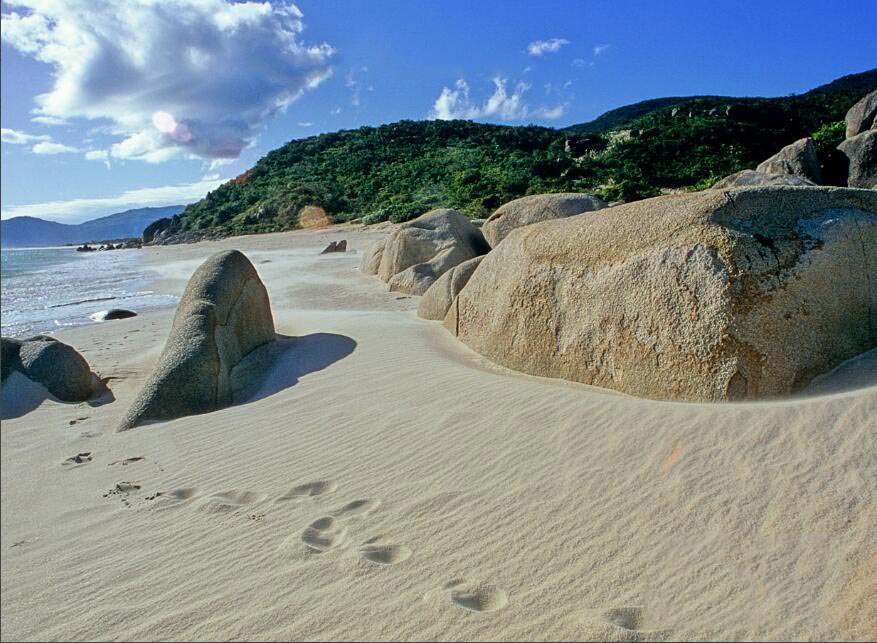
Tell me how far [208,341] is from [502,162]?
3967cm

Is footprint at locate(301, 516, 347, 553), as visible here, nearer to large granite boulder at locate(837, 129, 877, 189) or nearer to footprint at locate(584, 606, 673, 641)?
footprint at locate(584, 606, 673, 641)

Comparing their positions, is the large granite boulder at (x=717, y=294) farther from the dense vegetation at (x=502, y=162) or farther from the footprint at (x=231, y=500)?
the dense vegetation at (x=502, y=162)

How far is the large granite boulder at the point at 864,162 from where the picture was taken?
1848 centimetres

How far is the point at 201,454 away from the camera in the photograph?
4.56 m

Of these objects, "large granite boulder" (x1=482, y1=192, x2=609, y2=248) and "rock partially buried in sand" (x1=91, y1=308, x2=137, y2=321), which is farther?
"large granite boulder" (x1=482, y1=192, x2=609, y2=248)

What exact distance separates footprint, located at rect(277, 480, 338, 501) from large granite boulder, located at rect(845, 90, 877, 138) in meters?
24.5

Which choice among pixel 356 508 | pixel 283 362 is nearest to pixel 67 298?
pixel 283 362

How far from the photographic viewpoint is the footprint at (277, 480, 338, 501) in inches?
147

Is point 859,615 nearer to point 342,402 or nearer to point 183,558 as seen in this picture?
point 183,558

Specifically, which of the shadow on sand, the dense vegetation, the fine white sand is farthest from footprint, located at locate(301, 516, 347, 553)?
the dense vegetation

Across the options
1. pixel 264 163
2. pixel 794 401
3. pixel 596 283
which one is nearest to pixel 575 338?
pixel 596 283

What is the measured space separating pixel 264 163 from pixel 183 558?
65139 mm

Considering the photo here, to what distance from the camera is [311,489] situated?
3.82 m

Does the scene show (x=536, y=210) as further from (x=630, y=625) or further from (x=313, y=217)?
(x=313, y=217)
